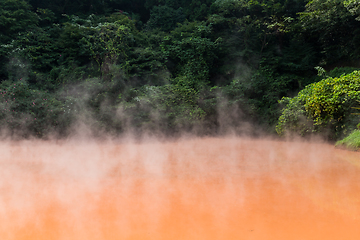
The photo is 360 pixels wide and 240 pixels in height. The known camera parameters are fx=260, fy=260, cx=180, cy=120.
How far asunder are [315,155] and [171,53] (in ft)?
22.6

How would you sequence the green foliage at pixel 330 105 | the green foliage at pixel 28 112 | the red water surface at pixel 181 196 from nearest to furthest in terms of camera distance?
1. the red water surface at pixel 181 196
2. the green foliage at pixel 330 105
3. the green foliage at pixel 28 112

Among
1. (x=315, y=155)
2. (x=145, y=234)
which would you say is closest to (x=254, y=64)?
(x=315, y=155)

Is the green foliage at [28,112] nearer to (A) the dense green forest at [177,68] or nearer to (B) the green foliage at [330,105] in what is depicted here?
(A) the dense green forest at [177,68]

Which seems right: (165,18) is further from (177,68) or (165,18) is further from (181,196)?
(181,196)

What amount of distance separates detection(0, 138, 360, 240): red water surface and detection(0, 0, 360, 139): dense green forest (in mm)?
2716

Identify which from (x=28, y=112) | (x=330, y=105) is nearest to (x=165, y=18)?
(x=28, y=112)

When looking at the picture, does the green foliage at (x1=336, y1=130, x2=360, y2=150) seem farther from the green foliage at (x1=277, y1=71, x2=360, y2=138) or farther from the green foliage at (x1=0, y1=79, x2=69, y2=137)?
the green foliage at (x1=0, y1=79, x2=69, y2=137)

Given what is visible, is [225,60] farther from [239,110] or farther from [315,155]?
[315,155]

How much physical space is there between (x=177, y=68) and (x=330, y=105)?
6015 mm

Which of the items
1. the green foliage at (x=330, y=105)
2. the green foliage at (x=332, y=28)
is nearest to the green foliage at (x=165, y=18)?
the green foliage at (x=332, y=28)

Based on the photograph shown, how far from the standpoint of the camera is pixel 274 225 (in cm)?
245

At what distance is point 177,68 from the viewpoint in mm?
10625

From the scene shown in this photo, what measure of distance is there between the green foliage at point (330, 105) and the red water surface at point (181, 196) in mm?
975

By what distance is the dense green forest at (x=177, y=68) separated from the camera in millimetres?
8227
